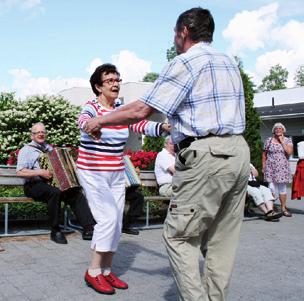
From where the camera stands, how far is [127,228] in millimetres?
7551

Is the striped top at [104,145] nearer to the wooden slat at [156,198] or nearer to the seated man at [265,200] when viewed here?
the wooden slat at [156,198]

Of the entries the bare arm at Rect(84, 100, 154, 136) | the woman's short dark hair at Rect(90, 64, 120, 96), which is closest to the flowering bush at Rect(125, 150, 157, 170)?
the woman's short dark hair at Rect(90, 64, 120, 96)

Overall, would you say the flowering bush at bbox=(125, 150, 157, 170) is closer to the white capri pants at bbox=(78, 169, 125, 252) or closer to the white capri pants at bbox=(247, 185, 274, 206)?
the white capri pants at bbox=(247, 185, 274, 206)

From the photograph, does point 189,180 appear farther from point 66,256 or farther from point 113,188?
point 66,256

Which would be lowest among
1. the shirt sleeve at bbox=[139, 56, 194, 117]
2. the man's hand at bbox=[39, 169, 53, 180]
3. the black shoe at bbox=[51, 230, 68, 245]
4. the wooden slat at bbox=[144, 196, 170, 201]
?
the black shoe at bbox=[51, 230, 68, 245]

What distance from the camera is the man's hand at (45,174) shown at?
682 centimetres

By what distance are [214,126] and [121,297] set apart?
6.67 ft

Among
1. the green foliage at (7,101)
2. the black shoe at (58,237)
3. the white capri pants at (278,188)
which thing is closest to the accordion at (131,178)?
the black shoe at (58,237)

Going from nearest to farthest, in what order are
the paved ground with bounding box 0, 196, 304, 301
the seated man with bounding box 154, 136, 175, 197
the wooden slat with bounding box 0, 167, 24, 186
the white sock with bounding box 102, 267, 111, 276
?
the paved ground with bounding box 0, 196, 304, 301 < the white sock with bounding box 102, 267, 111, 276 < the wooden slat with bounding box 0, 167, 24, 186 < the seated man with bounding box 154, 136, 175, 197

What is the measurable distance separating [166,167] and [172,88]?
17.3 feet

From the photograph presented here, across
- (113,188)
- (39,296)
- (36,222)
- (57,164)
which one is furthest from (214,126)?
(36,222)

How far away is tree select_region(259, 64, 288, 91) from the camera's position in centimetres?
9244

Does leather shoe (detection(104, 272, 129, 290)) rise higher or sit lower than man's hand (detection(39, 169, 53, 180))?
lower

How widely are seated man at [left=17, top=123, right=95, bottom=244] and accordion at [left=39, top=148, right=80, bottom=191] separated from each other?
0.29ft
